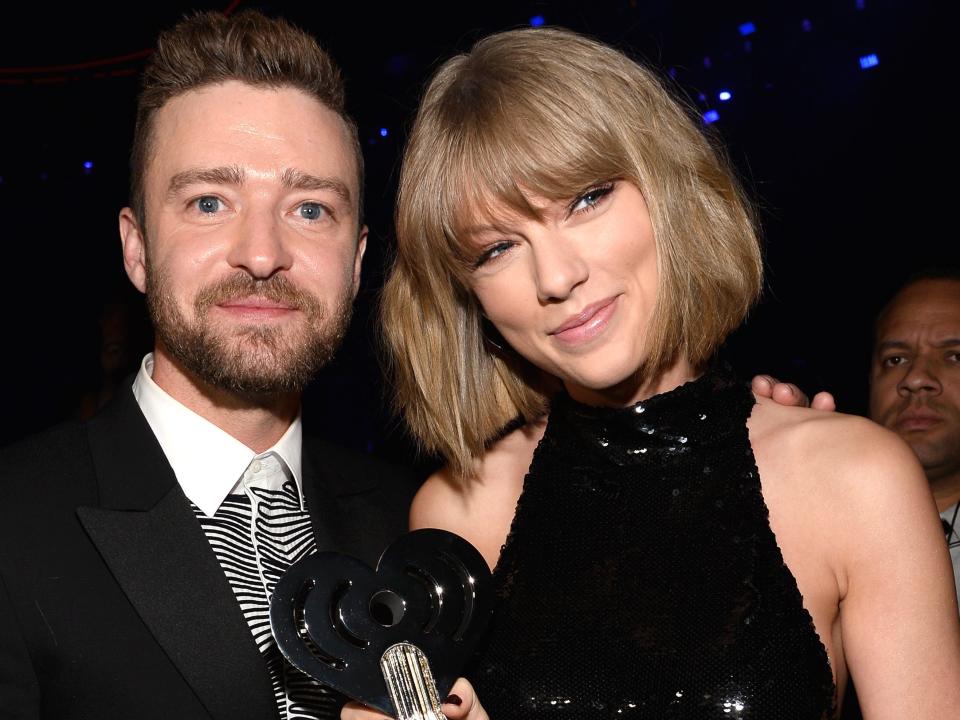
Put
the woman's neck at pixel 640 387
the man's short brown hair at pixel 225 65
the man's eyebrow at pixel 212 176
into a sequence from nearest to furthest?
the woman's neck at pixel 640 387
the man's eyebrow at pixel 212 176
the man's short brown hair at pixel 225 65

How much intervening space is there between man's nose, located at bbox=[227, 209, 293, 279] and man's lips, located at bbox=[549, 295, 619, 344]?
675 millimetres

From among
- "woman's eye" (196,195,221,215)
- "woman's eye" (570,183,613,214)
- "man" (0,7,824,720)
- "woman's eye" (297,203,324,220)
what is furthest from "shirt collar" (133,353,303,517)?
"woman's eye" (570,183,613,214)

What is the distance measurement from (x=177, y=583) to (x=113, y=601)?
129 mm

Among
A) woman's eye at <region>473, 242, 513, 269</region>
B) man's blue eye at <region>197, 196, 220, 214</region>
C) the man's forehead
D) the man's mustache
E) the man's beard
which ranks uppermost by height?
the man's forehead

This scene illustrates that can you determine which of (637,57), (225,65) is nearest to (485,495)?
(225,65)

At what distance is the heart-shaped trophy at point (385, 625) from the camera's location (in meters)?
1.74

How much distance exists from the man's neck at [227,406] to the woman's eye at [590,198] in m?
0.84

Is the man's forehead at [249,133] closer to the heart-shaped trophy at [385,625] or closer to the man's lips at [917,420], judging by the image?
the heart-shaped trophy at [385,625]

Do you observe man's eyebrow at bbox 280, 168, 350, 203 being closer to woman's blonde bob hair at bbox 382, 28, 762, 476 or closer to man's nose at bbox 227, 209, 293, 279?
man's nose at bbox 227, 209, 293, 279

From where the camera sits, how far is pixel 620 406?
2.30 meters

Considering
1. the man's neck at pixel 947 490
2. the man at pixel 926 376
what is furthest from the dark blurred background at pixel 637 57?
the man's neck at pixel 947 490

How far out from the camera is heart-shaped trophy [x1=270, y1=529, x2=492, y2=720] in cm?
174

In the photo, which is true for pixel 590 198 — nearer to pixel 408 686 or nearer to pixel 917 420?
pixel 408 686

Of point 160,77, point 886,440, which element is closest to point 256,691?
point 886,440
